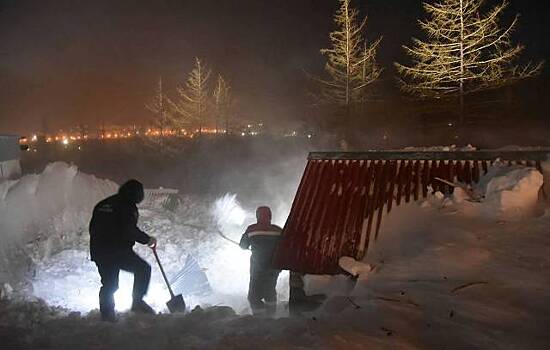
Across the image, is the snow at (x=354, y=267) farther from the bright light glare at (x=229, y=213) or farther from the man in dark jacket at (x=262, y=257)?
the bright light glare at (x=229, y=213)

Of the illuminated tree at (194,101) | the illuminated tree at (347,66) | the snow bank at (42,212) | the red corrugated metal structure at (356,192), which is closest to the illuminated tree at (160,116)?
the illuminated tree at (194,101)

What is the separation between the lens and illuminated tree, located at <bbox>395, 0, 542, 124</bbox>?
1844 centimetres

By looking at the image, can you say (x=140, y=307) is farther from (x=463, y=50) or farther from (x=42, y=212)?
(x=463, y=50)

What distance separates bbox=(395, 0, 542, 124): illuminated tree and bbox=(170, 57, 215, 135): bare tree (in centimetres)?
2204

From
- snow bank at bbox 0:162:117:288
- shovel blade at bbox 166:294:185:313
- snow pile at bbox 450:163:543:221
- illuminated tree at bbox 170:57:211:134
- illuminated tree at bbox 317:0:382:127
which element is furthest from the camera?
illuminated tree at bbox 170:57:211:134

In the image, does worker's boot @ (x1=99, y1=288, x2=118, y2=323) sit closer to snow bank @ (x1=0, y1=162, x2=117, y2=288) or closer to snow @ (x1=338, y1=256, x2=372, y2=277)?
snow @ (x1=338, y1=256, x2=372, y2=277)

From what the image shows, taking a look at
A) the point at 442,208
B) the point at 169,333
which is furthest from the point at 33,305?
the point at 442,208

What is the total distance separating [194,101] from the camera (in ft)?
126

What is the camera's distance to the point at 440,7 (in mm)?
18594

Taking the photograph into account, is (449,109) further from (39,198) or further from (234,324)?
(234,324)

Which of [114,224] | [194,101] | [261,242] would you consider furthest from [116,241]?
[194,101]

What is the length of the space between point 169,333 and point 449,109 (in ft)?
85.1

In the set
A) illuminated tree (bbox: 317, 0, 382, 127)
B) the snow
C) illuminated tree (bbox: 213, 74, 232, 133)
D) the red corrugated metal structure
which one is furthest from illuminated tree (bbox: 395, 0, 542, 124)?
illuminated tree (bbox: 213, 74, 232, 133)

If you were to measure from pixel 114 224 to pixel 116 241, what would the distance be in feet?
0.69
